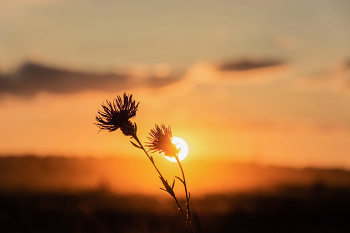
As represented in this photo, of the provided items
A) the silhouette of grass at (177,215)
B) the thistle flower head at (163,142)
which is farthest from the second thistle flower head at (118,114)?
the silhouette of grass at (177,215)

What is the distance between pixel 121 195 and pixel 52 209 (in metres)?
7.81

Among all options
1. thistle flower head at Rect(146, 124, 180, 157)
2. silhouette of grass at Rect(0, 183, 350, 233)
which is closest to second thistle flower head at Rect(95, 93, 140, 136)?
→ thistle flower head at Rect(146, 124, 180, 157)

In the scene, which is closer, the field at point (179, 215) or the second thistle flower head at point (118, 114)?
the second thistle flower head at point (118, 114)


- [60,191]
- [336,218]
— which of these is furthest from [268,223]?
[60,191]

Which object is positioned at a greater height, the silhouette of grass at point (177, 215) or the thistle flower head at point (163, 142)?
the silhouette of grass at point (177, 215)

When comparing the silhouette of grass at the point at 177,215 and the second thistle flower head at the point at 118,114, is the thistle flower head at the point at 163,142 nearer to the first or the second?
the second thistle flower head at the point at 118,114

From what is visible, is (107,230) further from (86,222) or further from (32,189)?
(32,189)

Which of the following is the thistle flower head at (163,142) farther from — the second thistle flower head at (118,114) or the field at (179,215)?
the field at (179,215)

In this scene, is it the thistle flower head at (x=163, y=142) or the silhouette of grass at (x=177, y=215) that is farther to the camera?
the silhouette of grass at (x=177, y=215)

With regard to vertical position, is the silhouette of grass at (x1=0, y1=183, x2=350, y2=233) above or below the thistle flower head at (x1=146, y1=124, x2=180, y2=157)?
above

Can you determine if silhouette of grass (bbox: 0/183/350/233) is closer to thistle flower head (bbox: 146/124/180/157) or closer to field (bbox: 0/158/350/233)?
field (bbox: 0/158/350/233)

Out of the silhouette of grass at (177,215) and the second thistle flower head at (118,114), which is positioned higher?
the silhouette of grass at (177,215)

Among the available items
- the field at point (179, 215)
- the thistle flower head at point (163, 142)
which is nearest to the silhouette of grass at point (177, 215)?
the field at point (179, 215)

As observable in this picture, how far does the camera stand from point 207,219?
20.2m
